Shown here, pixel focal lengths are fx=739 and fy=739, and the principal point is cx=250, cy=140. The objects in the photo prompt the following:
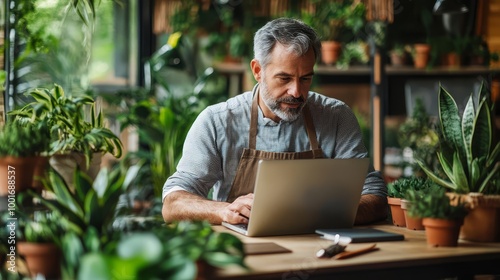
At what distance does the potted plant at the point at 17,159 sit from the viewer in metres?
2.54

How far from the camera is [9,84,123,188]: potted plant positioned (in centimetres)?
317

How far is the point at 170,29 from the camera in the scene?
7035 mm

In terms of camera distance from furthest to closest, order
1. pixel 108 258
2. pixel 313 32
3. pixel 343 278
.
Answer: pixel 313 32 → pixel 343 278 → pixel 108 258

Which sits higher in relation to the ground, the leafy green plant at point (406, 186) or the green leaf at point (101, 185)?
the green leaf at point (101, 185)

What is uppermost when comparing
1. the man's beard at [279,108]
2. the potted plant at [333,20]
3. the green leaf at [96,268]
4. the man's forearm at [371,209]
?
the potted plant at [333,20]

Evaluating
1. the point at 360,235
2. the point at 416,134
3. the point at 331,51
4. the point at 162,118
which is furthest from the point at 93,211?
the point at 331,51

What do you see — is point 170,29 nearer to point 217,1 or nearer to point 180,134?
point 217,1

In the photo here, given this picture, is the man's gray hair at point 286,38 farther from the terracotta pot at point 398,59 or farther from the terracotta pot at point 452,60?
the terracotta pot at point 452,60

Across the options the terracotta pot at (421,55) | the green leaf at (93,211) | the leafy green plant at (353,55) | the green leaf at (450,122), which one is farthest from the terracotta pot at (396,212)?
the terracotta pot at (421,55)

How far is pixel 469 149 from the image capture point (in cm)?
274

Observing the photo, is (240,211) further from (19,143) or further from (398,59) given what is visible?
(398,59)

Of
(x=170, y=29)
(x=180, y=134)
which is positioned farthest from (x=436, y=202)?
(x=170, y=29)

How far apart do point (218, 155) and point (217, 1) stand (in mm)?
4060

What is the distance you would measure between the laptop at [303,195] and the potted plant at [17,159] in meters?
0.78
